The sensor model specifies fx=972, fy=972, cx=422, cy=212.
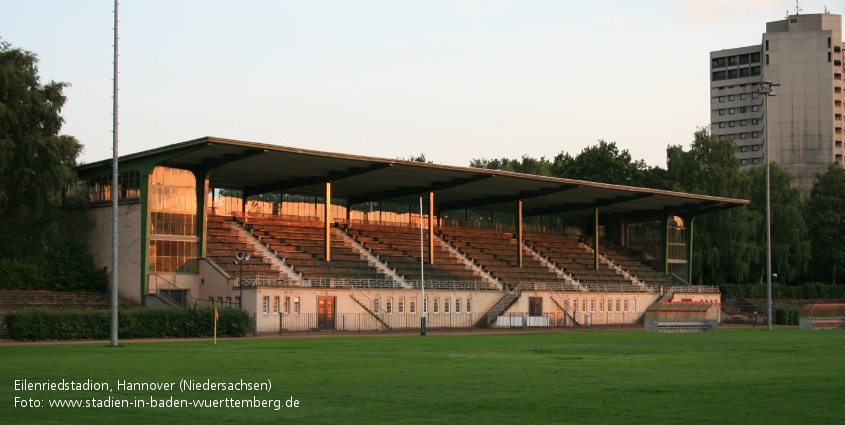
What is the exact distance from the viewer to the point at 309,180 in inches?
2680

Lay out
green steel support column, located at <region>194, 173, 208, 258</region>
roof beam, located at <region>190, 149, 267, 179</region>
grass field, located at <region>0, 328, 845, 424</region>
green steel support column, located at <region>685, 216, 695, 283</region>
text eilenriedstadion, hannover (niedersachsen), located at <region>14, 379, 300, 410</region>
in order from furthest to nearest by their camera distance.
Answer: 1. green steel support column, located at <region>685, 216, 695, 283</region>
2. green steel support column, located at <region>194, 173, 208, 258</region>
3. roof beam, located at <region>190, 149, 267, 179</region>
4. text eilenriedstadion, hannover (niedersachsen), located at <region>14, 379, 300, 410</region>
5. grass field, located at <region>0, 328, 845, 424</region>

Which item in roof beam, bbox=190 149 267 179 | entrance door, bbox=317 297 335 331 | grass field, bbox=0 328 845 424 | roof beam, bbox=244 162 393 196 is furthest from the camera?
roof beam, bbox=244 162 393 196

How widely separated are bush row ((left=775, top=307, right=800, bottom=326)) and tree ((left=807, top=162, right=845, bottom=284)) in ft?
106

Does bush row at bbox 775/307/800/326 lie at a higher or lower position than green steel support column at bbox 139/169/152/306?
lower

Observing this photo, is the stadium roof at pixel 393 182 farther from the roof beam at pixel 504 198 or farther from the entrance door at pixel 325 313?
the entrance door at pixel 325 313

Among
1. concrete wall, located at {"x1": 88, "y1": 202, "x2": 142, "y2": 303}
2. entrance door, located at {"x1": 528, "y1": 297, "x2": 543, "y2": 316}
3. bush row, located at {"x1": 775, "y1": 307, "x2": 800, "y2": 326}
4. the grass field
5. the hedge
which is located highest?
concrete wall, located at {"x1": 88, "y1": 202, "x2": 142, "y2": 303}

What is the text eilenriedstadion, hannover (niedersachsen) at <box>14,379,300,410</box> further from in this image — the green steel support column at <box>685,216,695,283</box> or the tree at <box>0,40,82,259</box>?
the green steel support column at <box>685,216,695,283</box>

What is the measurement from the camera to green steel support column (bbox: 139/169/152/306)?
190 feet

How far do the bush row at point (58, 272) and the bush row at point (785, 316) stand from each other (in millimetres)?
51831

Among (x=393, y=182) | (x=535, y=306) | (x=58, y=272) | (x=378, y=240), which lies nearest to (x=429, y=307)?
(x=535, y=306)

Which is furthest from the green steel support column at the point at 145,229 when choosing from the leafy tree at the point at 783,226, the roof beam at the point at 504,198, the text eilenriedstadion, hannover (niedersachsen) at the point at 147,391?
the leafy tree at the point at 783,226

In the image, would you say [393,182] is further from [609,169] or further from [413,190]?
[609,169]

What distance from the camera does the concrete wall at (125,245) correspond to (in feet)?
193

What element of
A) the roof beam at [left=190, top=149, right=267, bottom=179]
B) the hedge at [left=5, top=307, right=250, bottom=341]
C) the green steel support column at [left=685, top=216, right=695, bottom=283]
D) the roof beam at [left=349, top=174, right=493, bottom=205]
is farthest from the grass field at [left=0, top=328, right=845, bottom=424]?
the green steel support column at [left=685, top=216, right=695, bottom=283]
